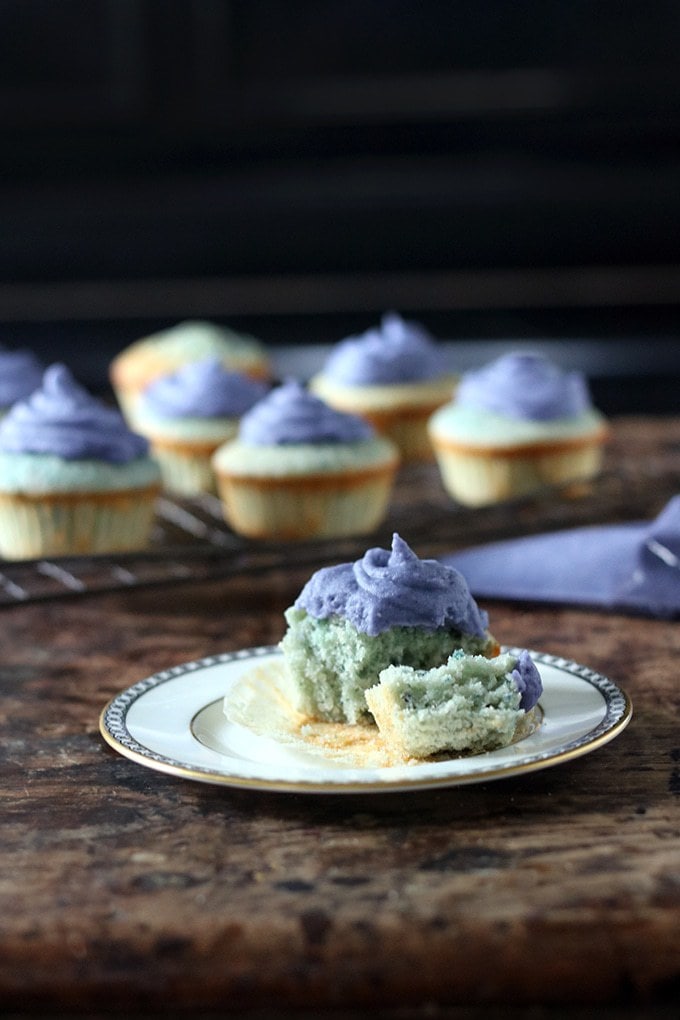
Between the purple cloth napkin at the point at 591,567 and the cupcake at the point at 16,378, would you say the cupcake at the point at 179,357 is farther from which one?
the purple cloth napkin at the point at 591,567

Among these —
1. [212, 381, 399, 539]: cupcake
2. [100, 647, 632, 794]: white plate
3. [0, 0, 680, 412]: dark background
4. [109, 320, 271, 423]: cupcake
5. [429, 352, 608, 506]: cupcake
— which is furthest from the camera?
[0, 0, 680, 412]: dark background

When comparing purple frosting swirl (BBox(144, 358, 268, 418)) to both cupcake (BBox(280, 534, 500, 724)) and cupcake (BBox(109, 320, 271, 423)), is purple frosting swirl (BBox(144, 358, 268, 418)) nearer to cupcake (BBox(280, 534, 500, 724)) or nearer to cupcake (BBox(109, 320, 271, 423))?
cupcake (BBox(109, 320, 271, 423))

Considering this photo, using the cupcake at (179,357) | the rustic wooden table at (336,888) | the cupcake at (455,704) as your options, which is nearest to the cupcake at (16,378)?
the cupcake at (179,357)

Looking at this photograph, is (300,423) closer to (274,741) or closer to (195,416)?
(195,416)

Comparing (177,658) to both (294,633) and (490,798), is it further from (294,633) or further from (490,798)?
(490,798)

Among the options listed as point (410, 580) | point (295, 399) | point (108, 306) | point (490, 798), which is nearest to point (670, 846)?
point (490, 798)

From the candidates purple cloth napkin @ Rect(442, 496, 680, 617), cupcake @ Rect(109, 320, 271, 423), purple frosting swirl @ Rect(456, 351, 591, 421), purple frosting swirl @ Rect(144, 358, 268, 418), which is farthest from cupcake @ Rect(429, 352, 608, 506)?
cupcake @ Rect(109, 320, 271, 423)
